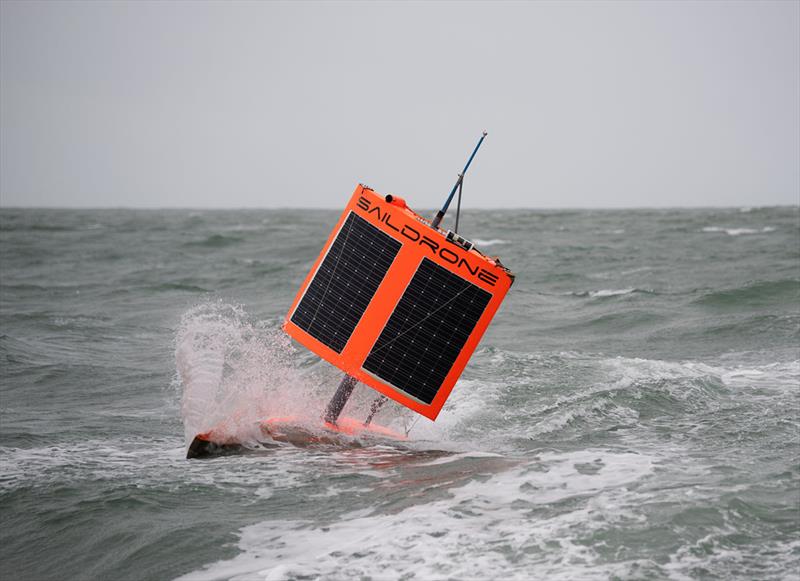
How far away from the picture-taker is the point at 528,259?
141 feet

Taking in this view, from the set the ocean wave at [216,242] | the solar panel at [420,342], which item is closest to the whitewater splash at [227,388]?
the solar panel at [420,342]

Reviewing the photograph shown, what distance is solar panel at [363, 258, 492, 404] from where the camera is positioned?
38.7ft

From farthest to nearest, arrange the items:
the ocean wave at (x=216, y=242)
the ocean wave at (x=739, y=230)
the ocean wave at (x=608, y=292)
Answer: the ocean wave at (x=739, y=230) < the ocean wave at (x=216, y=242) < the ocean wave at (x=608, y=292)

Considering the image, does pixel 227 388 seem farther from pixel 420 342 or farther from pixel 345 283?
pixel 420 342

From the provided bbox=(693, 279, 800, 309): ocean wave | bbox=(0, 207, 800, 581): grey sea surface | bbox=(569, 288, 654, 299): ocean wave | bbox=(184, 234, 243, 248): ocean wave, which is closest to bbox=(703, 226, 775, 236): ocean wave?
bbox=(569, 288, 654, 299): ocean wave

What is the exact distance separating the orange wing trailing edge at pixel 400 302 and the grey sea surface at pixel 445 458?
3.61 feet

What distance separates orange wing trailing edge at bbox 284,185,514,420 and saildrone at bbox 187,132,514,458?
0.01 metres

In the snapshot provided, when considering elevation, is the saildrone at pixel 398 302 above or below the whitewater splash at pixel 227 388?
above

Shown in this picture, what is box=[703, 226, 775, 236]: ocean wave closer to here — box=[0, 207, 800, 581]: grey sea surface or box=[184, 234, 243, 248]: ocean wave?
box=[184, 234, 243, 248]: ocean wave

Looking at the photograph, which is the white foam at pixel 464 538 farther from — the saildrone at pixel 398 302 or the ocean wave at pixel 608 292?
the ocean wave at pixel 608 292

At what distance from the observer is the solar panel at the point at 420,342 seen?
11.8 metres

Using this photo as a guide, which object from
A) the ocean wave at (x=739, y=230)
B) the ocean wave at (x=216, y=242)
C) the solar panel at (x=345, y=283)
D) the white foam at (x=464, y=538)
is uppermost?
the ocean wave at (x=739, y=230)

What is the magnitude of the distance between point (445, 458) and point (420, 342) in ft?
4.92

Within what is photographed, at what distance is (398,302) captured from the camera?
39.1 ft
